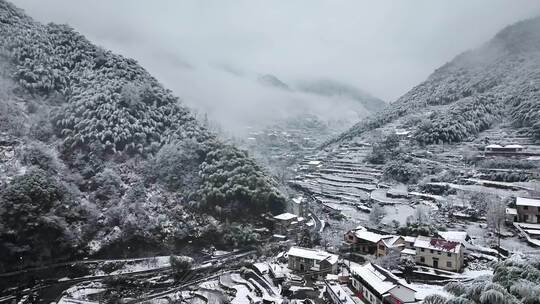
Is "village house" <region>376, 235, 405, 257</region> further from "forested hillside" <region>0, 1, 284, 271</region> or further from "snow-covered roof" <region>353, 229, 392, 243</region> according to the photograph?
"forested hillside" <region>0, 1, 284, 271</region>

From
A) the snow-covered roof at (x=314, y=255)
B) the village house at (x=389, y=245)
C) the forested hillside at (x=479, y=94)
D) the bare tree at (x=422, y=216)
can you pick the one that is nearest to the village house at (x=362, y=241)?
the village house at (x=389, y=245)

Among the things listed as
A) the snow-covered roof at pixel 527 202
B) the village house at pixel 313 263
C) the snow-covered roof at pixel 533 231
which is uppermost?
the snow-covered roof at pixel 527 202

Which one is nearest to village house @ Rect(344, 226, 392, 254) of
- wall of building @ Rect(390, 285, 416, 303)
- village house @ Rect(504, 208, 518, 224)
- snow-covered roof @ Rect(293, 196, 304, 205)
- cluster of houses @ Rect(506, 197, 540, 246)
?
wall of building @ Rect(390, 285, 416, 303)

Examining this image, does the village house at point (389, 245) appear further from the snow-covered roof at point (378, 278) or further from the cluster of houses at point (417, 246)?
the snow-covered roof at point (378, 278)

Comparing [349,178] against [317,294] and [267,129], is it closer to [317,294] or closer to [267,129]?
[317,294]

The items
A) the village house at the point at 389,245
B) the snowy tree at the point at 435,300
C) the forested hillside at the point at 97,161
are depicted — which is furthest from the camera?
the forested hillside at the point at 97,161

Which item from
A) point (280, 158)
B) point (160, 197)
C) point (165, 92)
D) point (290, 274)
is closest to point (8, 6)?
point (165, 92)
